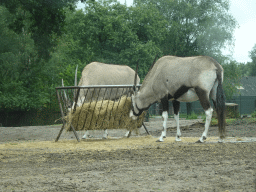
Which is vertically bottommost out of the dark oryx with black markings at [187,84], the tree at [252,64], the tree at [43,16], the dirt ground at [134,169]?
the dirt ground at [134,169]

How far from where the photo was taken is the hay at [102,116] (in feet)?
32.2

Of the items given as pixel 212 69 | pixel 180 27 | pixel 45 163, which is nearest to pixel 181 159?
pixel 45 163

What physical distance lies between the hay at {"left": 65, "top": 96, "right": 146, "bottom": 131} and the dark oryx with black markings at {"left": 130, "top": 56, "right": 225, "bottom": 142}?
1.66 feet

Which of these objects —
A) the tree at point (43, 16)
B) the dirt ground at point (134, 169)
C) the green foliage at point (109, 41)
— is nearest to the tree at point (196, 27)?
the green foliage at point (109, 41)

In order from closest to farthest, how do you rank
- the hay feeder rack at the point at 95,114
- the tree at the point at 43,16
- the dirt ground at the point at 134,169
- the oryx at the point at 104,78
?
the dirt ground at the point at 134,169
the hay feeder rack at the point at 95,114
the oryx at the point at 104,78
the tree at the point at 43,16

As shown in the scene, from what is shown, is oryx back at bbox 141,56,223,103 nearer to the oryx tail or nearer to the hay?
the oryx tail

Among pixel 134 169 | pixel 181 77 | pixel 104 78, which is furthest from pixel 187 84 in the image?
pixel 134 169

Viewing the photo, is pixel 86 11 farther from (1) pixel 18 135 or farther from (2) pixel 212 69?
(2) pixel 212 69

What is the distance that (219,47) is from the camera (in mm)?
40656

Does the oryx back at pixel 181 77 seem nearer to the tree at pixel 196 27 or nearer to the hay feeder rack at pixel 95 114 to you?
the hay feeder rack at pixel 95 114

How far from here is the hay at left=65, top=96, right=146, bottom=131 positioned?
983 cm

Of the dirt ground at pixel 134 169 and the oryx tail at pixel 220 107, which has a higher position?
the oryx tail at pixel 220 107

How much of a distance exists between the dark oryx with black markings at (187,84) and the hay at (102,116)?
0.51 m

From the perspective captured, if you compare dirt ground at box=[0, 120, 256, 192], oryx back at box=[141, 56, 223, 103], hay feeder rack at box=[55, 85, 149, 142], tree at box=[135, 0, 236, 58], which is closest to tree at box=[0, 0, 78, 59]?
hay feeder rack at box=[55, 85, 149, 142]
